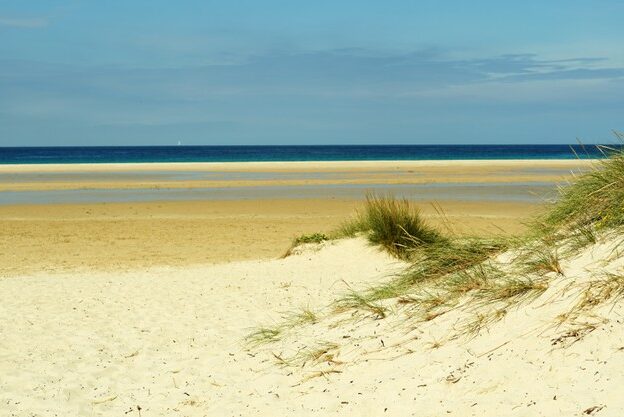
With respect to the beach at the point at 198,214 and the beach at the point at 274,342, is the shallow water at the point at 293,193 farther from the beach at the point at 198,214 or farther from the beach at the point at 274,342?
the beach at the point at 274,342

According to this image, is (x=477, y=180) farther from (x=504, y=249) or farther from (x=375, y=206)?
(x=504, y=249)

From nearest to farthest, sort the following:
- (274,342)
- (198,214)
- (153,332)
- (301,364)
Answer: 1. (301,364)
2. (274,342)
3. (153,332)
4. (198,214)

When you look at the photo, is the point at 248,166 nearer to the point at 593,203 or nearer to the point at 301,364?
the point at 593,203

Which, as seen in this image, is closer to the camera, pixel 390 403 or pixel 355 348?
pixel 390 403

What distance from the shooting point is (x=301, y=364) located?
5.98m

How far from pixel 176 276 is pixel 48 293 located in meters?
2.00

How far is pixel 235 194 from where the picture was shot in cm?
2834

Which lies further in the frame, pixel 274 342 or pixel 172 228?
pixel 172 228

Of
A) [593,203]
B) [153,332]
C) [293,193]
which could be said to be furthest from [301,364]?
[293,193]

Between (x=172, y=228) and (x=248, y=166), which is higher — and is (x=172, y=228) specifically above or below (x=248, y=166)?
below

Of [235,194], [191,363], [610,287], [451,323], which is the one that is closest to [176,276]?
[191,363]

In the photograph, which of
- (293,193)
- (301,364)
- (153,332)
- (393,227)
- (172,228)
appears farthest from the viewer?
(293,193)

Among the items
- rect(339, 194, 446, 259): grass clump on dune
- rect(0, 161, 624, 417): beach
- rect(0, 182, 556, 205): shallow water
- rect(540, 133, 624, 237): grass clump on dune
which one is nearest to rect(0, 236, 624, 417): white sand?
rect(0, 161, 624, 417): beach

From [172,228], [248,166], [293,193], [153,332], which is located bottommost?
[153,332]
